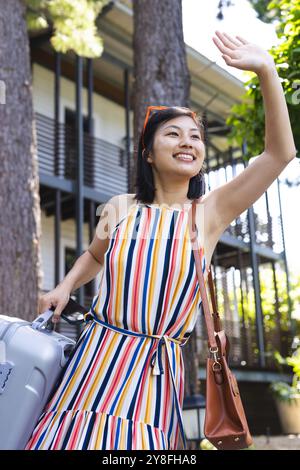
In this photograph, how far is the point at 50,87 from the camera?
14.4 m

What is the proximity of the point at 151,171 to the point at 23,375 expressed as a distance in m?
0.82

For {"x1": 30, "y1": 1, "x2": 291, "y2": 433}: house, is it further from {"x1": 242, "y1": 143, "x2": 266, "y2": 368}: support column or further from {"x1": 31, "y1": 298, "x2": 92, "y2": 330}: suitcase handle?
{"x1": 31, "y1": 298, "x2": 92, "y2": 330}: suitcase handle

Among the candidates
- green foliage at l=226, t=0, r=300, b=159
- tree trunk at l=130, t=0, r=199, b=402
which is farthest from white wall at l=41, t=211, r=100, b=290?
green foliage at l=226, t=0, r=300, b=159

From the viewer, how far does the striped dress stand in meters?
1.69

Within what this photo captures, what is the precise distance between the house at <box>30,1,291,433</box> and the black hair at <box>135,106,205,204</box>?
903 centimetres

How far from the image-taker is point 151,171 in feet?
7.15

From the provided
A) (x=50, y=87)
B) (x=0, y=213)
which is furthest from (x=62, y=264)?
(x=0, y=213)

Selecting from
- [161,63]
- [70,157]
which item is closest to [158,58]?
[161,63]

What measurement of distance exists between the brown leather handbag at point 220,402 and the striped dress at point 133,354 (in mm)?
62

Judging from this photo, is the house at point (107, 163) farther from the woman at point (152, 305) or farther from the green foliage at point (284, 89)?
the woman at point (152, 305)

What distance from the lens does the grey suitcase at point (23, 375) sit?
1.69m

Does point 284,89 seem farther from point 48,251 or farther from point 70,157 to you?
point 48,251

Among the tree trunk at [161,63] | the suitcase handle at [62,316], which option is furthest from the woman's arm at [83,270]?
the tree trunk at [161,63]

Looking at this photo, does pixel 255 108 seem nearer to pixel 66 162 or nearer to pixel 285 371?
pixel 66 162
